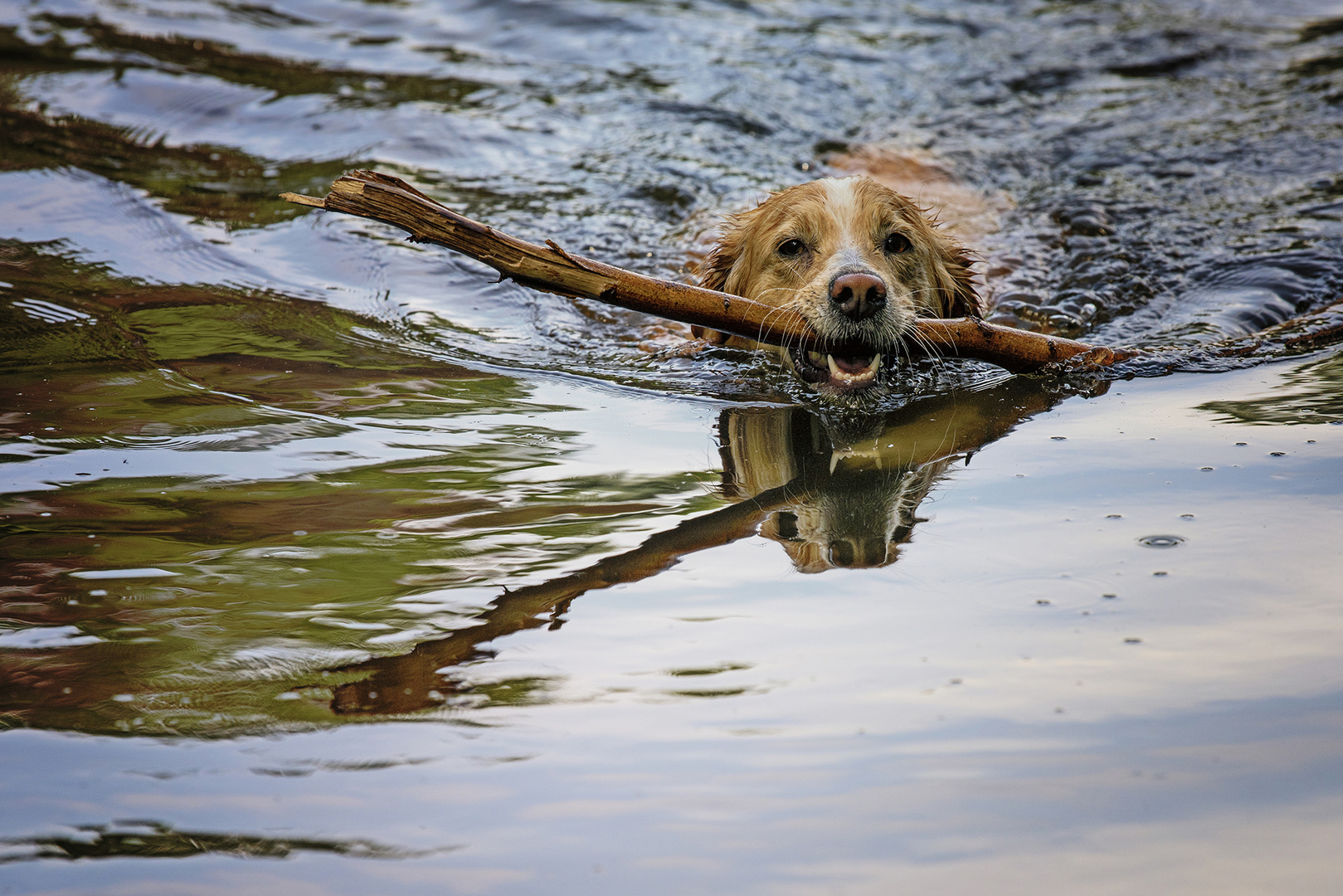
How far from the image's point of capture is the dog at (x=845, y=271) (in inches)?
188

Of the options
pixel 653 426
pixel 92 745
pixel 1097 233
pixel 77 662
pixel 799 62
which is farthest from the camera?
pixel 799 62

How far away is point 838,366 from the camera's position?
490cm

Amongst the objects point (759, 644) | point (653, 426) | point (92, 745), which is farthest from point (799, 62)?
point (92, 745)

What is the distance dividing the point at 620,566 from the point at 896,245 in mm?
2839

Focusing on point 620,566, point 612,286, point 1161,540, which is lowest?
point 620,566

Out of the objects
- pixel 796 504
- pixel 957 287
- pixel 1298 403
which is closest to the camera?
pixel 796 504

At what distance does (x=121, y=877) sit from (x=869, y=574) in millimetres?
1864

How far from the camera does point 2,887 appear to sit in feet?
6.71

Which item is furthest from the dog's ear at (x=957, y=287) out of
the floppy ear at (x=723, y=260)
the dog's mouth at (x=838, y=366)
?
the floppy ear at (x=723, y=260)

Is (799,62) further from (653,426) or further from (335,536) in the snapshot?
(335,536)

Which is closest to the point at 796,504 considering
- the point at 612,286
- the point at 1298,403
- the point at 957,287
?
the point at 612,286

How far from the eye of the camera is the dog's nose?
4609mm

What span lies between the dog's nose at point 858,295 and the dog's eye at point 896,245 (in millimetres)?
759

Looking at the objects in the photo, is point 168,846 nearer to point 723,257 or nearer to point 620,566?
point 620,566
